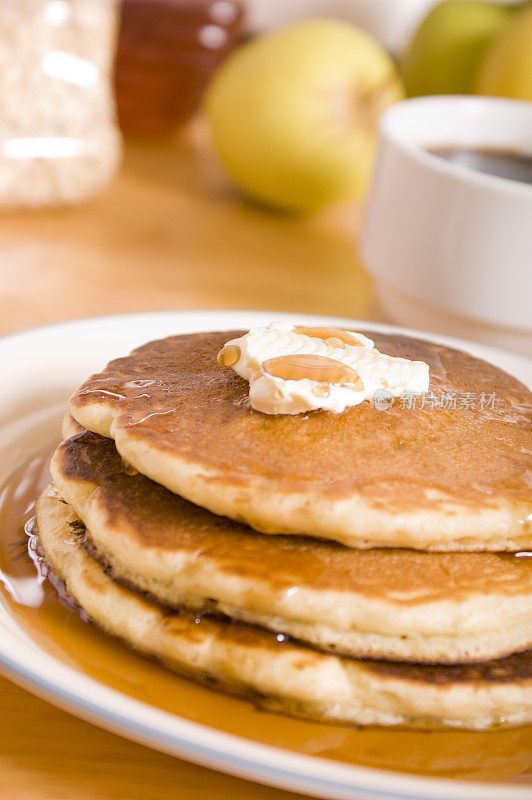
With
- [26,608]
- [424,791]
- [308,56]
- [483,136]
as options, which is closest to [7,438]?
[26,608]

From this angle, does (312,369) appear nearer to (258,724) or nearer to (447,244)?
(258,724)

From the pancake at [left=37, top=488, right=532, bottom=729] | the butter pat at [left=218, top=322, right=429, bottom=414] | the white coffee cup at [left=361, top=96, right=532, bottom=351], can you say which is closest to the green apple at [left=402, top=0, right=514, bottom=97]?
the white coffee cup at [left=361, top=96, right=532, bottom=351]

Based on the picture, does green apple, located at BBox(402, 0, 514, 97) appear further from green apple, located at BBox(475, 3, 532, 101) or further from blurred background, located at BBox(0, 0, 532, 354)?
green apple, located at BBox(475, 3, 532, 101)

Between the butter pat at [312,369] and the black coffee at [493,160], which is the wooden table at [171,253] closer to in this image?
the black coffee at [493,160]

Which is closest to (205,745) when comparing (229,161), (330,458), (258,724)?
(258,724)

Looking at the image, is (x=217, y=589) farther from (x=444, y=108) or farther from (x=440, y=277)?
(x=444, y=108)
